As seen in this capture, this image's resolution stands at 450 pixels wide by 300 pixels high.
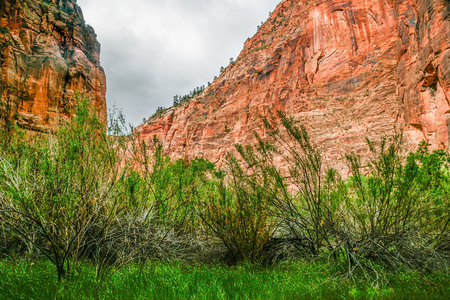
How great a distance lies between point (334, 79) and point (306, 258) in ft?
108

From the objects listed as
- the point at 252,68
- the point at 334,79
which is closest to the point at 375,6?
the point at 334,79

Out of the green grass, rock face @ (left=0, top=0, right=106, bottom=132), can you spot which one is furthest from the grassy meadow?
rock face @ (left=0, top=0, right=106, bottom=132)

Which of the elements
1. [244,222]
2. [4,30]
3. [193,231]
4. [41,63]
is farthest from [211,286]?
[41,63]

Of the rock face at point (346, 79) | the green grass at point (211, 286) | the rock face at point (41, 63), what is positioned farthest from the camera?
the rock face at point (346, 79)

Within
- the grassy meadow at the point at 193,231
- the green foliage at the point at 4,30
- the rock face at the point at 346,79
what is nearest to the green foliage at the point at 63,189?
the grassy meadow at the point at 193,231

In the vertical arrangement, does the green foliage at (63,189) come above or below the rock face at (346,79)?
below

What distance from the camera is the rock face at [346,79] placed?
64.8ft

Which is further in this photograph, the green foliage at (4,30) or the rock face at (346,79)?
the rock face at (346,79)

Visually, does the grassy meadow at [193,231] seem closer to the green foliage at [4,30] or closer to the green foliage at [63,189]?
the green foliage at [63,189]

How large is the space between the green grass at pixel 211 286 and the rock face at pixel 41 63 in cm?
1238

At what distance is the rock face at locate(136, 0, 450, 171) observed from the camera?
19.8 metres

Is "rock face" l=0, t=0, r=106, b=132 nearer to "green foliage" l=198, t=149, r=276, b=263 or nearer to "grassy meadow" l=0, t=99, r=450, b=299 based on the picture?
"grassy meadow" l=0, t=99, r=450, b=299

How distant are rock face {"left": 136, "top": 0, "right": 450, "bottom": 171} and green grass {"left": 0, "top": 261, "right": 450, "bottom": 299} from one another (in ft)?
27.1

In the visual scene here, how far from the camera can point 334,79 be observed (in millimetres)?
32531
